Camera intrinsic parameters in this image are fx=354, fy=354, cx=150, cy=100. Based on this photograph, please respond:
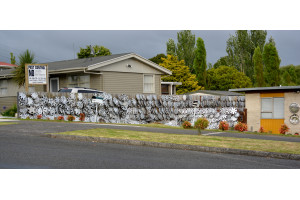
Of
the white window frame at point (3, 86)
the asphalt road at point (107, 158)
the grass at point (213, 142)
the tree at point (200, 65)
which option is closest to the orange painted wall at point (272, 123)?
the grass at point (213, 142)

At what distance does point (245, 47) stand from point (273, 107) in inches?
1498

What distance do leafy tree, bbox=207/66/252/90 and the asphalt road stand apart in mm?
43087

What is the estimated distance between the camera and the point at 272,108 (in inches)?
948

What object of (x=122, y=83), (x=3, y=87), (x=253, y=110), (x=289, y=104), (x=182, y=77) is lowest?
(x=253, y=110)

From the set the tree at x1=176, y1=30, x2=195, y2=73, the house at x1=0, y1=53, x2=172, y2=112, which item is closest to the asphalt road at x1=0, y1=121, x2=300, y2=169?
the house at x1=0, y1=53, x2=172, y2=112

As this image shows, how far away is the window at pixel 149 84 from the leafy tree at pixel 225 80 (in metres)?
24.8

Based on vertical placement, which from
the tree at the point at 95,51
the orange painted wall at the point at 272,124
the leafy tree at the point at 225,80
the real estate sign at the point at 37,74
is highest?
the tree at the point at 95,51

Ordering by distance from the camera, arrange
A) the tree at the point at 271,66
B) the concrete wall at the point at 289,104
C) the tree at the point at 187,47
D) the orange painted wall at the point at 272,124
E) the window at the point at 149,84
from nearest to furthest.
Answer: the concrete wall at the point at 289,104
the orange painted wall at the point at 272,124
the window at the point at 149,84
the tree at the point at 271,66
the tree at the point at 187,47

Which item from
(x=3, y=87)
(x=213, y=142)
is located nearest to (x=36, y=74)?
(x=3, y=87)

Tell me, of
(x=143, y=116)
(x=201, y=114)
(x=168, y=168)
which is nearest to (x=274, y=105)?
(x=201, y=114)

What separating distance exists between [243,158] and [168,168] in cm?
288

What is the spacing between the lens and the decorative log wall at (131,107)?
2053 cm

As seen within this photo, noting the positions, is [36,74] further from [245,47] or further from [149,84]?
[245,47]

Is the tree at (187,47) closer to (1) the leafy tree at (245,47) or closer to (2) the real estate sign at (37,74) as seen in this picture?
(1) the leafy tree at (245,47)
